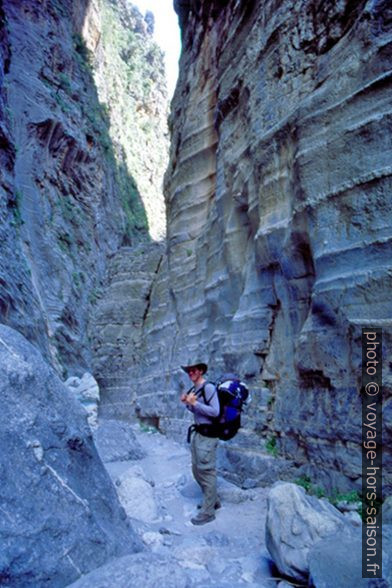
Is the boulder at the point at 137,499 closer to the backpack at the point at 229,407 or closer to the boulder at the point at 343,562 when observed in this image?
the backpack at the point at 229,407

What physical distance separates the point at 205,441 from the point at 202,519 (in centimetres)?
71

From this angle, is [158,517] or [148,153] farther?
[148,153]

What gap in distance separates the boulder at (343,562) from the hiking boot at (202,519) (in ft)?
5.63

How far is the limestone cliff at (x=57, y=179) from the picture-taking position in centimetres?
864

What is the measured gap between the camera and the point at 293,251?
17.0 ft

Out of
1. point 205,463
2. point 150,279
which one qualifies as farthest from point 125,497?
point 150,279

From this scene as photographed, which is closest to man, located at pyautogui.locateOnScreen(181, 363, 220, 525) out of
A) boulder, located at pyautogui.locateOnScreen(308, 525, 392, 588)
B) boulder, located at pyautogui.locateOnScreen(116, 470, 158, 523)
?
boulder, located at pyautogui.locateOnScreen(116, 470, 158, 523)

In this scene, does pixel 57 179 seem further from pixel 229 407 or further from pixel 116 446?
pixel 229 407

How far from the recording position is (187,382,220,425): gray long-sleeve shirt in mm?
4195

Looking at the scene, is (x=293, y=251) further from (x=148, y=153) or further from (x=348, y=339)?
(x=148, y=153)

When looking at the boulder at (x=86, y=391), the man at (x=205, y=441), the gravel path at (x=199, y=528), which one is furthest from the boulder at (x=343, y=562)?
the boulder at (x=86, y=391)

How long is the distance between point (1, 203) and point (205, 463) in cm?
606

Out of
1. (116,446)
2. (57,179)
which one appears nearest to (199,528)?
(116,446)

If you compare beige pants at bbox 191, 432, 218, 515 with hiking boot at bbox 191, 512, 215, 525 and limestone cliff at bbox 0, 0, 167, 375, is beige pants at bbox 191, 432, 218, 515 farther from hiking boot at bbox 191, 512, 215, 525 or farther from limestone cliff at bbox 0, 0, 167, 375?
limestone cliff at bbox 0, 0, 167, 375
